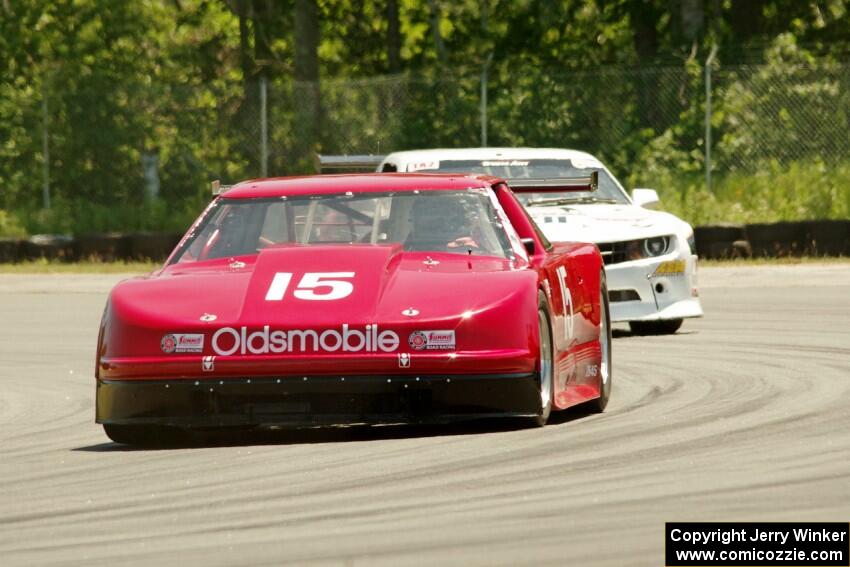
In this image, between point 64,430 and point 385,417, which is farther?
point 64,430

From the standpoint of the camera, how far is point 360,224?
384 inches

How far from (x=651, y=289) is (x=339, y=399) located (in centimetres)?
662

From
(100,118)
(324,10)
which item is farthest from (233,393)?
(324,10)

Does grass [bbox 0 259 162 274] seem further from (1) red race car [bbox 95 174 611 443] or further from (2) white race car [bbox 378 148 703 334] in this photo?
(1) red race car [bbox 95 174 611 443]

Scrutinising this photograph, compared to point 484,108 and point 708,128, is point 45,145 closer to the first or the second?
point 484,108

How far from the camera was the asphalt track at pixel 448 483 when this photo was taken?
626 cm

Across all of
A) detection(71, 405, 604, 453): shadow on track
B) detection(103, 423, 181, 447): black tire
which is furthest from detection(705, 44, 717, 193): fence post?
detection(103, 423, 181, 447): black tire

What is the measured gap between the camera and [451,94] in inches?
1171

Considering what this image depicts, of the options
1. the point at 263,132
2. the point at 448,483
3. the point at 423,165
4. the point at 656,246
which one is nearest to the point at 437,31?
the point at 263,132

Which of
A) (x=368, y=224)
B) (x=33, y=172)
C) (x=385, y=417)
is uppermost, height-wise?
(x=368, y=224)

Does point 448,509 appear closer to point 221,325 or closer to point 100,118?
point 221,325

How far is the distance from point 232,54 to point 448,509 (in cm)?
3465

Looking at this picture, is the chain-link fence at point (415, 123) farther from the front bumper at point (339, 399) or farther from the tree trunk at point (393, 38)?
the front bumper at point (339, 399)

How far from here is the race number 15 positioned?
8.75 m
